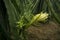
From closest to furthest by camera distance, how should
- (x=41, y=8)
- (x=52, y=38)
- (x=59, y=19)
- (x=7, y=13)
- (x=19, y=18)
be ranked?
(x=7, y=13), (x=19, y=18), (x=59, y=19), (x=52, y=38), (x=41, y=8)

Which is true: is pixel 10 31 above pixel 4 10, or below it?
below

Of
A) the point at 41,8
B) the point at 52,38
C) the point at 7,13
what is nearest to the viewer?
the point at 7,13

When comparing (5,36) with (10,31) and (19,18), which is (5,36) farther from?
(19,18)

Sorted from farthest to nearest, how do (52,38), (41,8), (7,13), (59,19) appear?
1. (41,8)
2. (52,38)
3. (59,19)
4. (7,13)

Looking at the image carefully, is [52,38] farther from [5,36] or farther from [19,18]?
[5,36]

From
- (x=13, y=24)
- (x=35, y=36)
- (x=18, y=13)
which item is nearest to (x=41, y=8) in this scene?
(x=35, y=36)

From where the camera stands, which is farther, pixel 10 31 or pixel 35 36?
pixel 35 36

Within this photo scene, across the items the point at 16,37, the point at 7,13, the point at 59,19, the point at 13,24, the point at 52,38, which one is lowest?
the point at 52,38

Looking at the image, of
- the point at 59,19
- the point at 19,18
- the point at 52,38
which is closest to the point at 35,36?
the point at 52,38

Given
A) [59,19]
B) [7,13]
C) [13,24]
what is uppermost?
[7,13]
